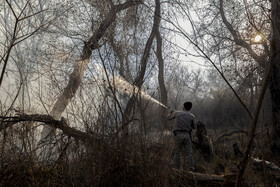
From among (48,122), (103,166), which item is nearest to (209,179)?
(103,166)

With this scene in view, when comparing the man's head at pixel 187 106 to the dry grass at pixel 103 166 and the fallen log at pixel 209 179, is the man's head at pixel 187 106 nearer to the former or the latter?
the fallen log at pixel 209 179

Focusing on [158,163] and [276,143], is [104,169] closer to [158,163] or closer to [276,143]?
[158,163]

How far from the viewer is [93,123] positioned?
3047mm

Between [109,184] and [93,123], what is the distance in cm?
74

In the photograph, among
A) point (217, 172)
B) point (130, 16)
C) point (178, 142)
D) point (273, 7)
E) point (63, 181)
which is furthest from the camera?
Result: point (178, 142)

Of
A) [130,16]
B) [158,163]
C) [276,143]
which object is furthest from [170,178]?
[276,143]

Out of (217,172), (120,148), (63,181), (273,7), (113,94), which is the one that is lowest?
(217,172)

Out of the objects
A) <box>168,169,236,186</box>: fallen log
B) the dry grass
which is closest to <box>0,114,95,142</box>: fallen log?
the dry grass

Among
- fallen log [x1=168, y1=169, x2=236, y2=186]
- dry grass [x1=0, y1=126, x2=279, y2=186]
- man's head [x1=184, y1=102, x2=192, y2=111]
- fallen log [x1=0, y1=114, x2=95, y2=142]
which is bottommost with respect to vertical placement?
fallen log [x1=168, y1=169, x2=236, y2=186]

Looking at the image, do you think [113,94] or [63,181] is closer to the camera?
[63,181]

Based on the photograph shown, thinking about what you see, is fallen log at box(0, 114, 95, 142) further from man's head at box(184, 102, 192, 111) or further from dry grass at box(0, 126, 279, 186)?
man's head at box(184, 102, 192, 111)

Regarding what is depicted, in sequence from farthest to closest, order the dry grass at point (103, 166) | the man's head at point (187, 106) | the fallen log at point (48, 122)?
the man's head at point (187, 106), the fallen log at point (48, 122), the dry grass at point (103, 166)

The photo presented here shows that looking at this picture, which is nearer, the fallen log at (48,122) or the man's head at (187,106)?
the fallen log at (48,122)

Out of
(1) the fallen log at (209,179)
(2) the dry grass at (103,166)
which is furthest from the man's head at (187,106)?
(2) the dry grass at (103,166)
